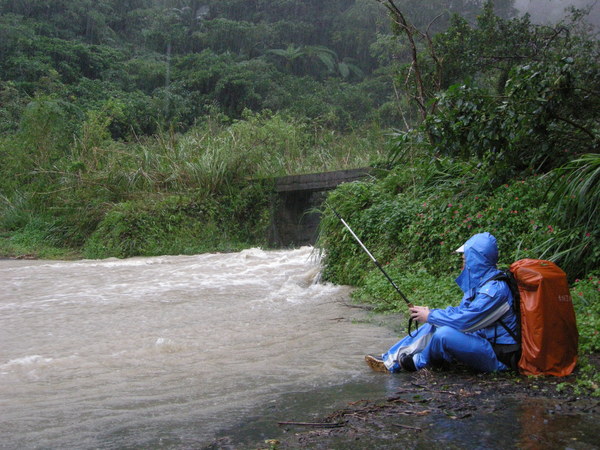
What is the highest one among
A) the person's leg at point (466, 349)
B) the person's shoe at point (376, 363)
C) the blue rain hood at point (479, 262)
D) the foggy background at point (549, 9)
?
the foggy background at point (549, 9)

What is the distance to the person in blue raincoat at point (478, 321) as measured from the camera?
409cm

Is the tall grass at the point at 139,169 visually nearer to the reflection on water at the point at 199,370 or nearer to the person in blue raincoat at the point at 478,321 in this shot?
the reflection on water at the point at 199,370

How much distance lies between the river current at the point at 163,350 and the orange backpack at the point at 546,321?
4.04ft

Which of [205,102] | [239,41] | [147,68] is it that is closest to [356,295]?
[205,102]

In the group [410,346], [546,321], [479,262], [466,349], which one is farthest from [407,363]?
[546,321]

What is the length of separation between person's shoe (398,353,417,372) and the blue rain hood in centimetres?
65

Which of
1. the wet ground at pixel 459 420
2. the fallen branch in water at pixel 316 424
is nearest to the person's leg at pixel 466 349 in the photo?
the wet ground at pixel 459 420

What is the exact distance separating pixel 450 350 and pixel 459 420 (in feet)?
3.12

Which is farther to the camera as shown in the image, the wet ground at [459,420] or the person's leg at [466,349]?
the person's leg at [466,349]

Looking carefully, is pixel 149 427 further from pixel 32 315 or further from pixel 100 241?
pixel 100 241

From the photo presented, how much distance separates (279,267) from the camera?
11.1 metres

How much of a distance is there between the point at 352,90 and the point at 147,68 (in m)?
10.8

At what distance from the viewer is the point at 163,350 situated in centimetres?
579

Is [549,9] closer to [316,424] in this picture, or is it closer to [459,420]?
[459,420]
